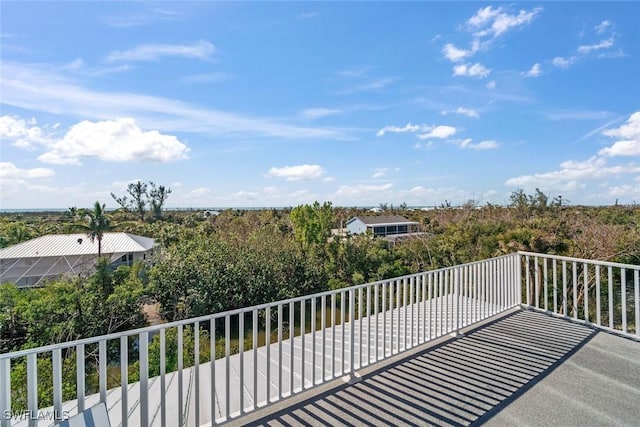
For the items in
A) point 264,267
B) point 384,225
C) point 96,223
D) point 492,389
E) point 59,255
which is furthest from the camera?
point 384,225

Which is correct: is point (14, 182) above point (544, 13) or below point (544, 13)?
below

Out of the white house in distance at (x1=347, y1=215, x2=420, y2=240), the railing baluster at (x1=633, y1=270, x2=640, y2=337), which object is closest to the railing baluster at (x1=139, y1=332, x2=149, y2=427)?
the railing baluster at (x1=633, y1=270, x2=640, y2=337)

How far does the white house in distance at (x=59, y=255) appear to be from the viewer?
A: 13273mm

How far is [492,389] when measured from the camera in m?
2.40

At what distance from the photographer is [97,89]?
6137 mm

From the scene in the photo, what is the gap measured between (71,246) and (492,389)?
19018 mm

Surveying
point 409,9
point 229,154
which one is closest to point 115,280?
point 229,154

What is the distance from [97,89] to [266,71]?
363cm

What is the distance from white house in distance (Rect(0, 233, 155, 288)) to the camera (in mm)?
13273

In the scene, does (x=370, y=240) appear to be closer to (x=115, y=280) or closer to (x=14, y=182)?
(x=115, y=280)

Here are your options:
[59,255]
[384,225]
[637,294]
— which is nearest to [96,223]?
[59,255]

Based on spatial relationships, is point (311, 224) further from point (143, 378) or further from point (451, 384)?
point (143, 378)

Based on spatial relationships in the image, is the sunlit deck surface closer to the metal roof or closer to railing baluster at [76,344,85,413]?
railing baluster at [76,344,85,413]

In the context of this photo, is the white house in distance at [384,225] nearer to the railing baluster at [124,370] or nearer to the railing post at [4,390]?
the railing baluster at [124,370]
